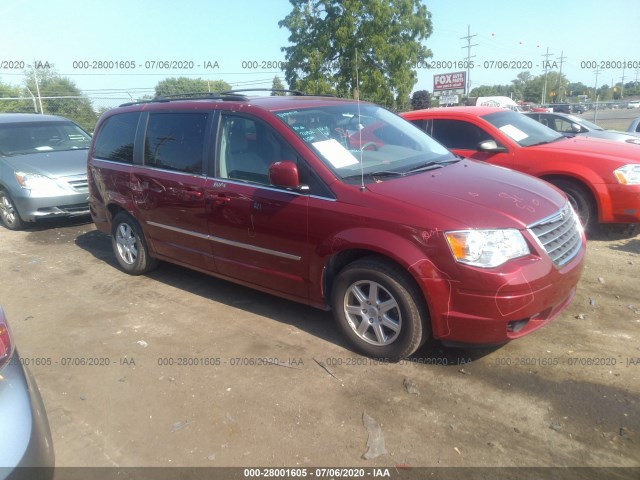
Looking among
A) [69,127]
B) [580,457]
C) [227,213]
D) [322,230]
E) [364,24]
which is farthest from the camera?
[364,24]

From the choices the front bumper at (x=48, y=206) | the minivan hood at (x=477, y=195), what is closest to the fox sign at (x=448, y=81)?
the front bumper at (x=48, y=206)

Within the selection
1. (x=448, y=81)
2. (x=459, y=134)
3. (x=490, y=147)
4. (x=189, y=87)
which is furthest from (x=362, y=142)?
(x=448, y=81)

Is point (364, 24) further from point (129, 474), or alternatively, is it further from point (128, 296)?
point (129, 474)

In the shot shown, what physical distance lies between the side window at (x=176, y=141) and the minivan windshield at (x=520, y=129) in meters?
3.96

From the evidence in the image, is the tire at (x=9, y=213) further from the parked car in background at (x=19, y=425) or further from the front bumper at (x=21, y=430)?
the front bumper at (x=21, y=430)

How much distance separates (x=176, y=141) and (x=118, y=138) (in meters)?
1.16

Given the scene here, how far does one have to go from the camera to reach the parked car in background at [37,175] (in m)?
7.48

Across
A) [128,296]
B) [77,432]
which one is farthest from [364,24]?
[77,432]

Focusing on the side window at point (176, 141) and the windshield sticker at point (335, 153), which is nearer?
the windshield sticker at point (335, 153)

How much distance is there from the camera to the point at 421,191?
3.45m

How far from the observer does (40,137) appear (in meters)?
8.45

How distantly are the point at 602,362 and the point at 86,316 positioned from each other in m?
4.29

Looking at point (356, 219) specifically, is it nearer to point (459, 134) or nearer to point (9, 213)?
point (459, 134)

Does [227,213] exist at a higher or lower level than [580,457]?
higher
